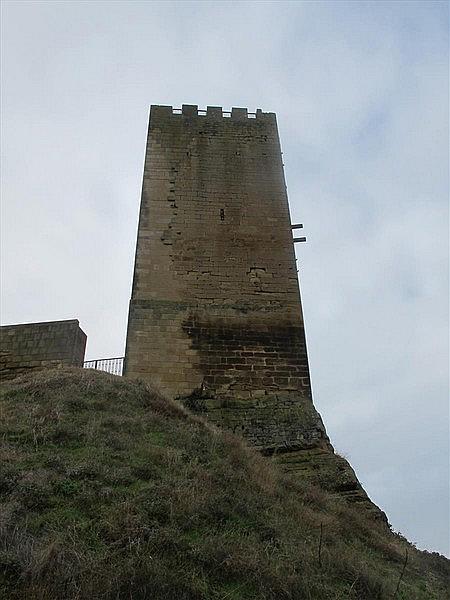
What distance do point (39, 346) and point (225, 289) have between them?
3744 millimetres

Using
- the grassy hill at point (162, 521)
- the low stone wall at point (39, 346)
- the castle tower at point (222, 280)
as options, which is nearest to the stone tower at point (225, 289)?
the castle tower at point (222, 280)

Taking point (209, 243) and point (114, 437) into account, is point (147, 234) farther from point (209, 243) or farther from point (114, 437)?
point (114, 437)

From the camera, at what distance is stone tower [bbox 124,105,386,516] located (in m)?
10.1

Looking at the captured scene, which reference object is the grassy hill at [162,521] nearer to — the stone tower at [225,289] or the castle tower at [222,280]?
the stone tower at [225,289]

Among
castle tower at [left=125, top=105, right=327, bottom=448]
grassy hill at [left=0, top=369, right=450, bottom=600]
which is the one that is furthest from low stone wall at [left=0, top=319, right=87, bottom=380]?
grassy hill at [left=0, top=369, right=450, bottom=600]

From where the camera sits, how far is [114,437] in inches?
258

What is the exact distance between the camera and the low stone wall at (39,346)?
10844 millimetres

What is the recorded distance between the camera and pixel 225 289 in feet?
37.6

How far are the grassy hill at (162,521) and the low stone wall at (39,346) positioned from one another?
9.17 feet

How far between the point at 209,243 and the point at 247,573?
8351 millimetres

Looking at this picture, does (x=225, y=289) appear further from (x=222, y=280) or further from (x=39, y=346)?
(x=39, y=346)

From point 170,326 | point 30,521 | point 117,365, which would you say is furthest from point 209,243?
point 30,521

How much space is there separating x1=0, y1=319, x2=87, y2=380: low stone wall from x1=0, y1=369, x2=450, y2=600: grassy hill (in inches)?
110

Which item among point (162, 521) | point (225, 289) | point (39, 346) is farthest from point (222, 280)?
point (162, 521)
